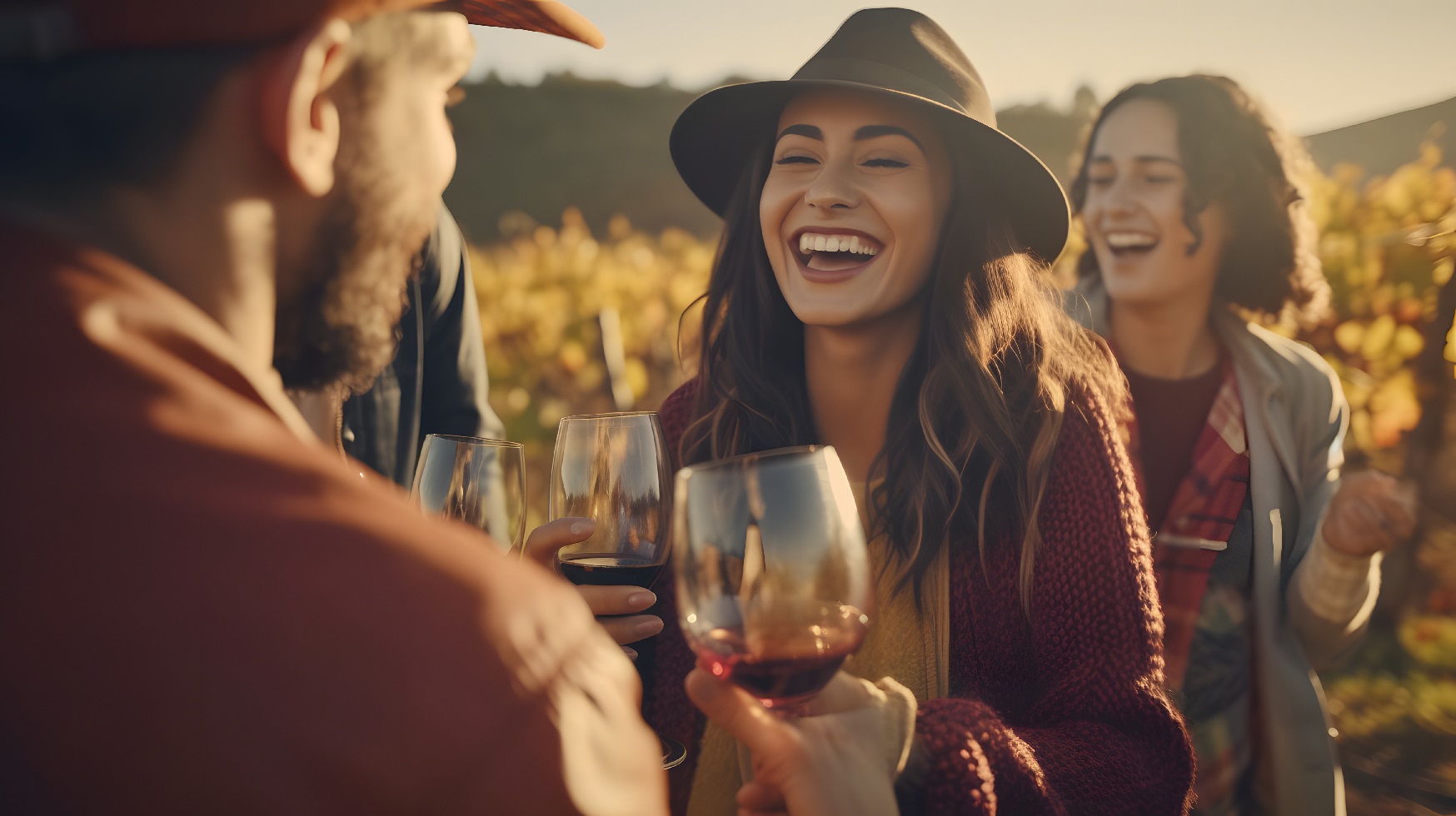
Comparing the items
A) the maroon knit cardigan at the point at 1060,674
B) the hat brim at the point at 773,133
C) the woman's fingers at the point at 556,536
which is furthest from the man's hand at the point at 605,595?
the hat brim at the point at 773,133

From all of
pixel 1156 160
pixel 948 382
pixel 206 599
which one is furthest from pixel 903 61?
pixel 206 599

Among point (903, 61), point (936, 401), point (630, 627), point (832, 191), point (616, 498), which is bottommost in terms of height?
point (630, 627)

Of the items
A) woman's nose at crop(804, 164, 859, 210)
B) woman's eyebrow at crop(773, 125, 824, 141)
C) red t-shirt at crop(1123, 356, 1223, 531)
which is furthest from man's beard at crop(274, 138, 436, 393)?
red t-shirt at crop(1123, 356, 1223, 531)

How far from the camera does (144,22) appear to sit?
33.9 inches

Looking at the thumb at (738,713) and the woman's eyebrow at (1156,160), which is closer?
the thumb at (738,713)

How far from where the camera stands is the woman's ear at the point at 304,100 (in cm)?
91

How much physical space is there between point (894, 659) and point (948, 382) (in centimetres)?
→ 64

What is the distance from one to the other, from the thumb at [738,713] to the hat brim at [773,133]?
1.42 m

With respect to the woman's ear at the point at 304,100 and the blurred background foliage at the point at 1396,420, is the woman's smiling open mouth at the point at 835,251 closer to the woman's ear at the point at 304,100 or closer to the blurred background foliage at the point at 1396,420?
the blurred background foliage at the point at 1396,420

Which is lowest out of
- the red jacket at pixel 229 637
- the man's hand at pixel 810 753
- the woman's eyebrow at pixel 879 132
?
the man's hand at pixel 810 753

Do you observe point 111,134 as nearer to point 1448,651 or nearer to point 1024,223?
point 1024,223

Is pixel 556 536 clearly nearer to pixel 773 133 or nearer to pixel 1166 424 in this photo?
pixel 773 133

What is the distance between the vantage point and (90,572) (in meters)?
0.63

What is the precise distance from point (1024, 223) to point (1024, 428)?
659 mm
